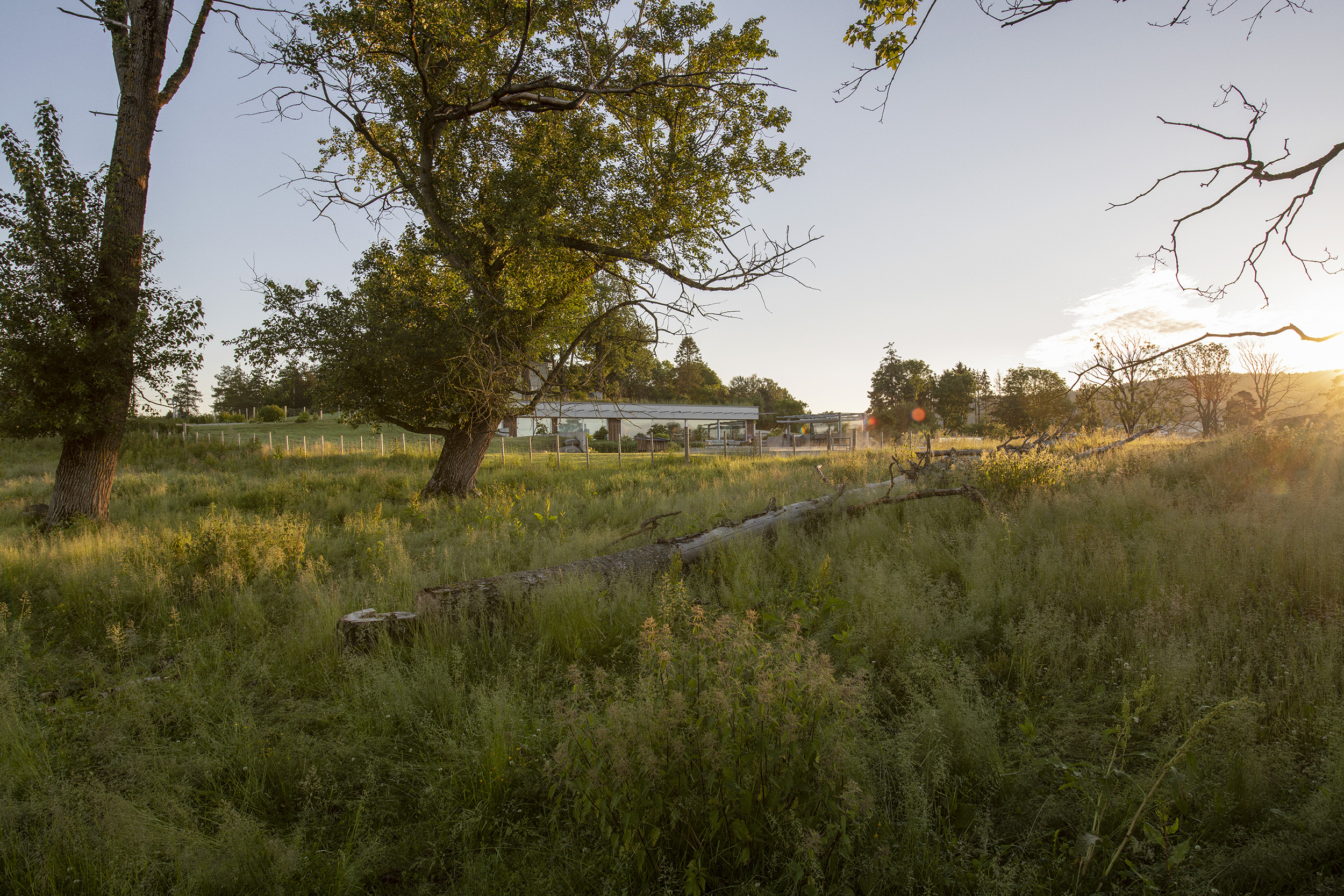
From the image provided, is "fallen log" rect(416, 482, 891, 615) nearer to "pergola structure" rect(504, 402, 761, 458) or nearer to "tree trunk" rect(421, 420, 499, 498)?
"tree trunk" rect(421, 420, 499, 498)

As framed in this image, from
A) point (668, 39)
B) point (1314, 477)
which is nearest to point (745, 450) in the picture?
point (668, 39)

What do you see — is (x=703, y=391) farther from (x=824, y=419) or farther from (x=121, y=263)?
(x=121, y=263)

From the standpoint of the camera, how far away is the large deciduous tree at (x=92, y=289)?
8562mm

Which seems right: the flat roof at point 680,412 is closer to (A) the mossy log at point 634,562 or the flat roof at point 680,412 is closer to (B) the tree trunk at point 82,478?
(B) the tree trunk at point 82,478

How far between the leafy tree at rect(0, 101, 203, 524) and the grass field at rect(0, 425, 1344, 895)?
308 centimetres

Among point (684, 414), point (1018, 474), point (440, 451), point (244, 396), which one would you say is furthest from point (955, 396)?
point (244, 396)

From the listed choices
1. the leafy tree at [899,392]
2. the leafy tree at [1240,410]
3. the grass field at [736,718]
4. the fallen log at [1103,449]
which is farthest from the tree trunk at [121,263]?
the leafy tree at [899,392]

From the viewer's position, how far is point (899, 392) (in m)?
68.3

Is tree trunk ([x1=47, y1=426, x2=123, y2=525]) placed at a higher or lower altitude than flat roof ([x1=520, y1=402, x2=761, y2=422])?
lower

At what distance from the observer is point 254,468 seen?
840 inches

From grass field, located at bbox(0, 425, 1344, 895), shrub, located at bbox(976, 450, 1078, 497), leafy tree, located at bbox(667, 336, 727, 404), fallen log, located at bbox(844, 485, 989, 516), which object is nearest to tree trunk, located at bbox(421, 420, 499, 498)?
grass field, located at bbox(0, 425, 1344, 895)

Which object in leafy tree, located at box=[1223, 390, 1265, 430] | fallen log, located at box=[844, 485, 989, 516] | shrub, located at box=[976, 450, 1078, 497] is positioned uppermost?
leafy tree, located at box=[1223, 390, 1265, 430]

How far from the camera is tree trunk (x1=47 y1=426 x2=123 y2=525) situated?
31.0ft

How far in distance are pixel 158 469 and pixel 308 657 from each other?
2211 centimetres
